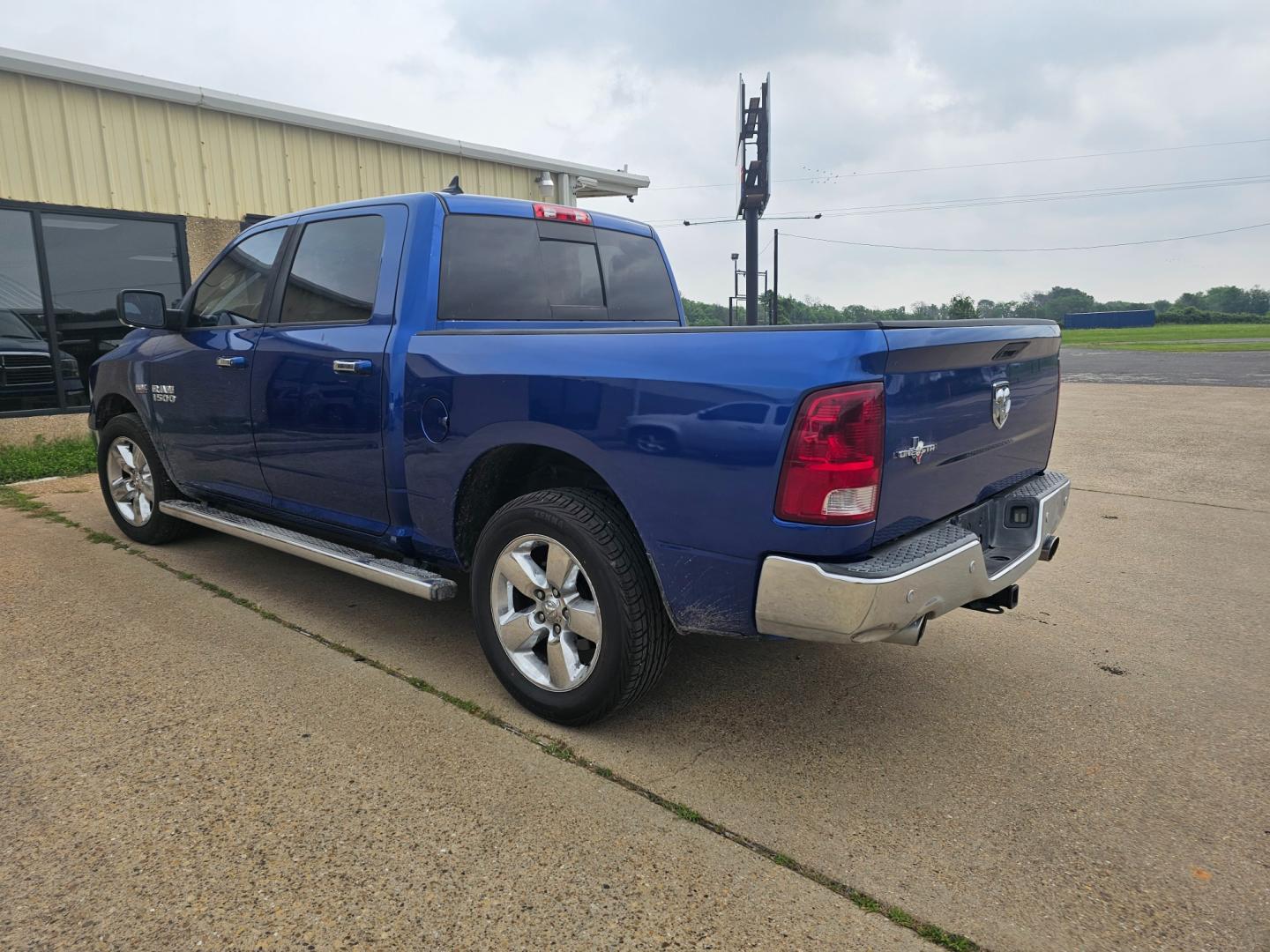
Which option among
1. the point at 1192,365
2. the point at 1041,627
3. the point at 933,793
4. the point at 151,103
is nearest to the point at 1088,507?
the point at 1041,627

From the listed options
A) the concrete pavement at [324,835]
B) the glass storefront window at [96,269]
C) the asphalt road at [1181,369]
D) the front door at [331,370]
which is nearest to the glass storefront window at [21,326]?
the glass storefront window at [96,269]

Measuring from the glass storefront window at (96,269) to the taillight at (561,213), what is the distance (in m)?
6.87

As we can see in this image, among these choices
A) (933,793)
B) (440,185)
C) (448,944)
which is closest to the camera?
(448,944)

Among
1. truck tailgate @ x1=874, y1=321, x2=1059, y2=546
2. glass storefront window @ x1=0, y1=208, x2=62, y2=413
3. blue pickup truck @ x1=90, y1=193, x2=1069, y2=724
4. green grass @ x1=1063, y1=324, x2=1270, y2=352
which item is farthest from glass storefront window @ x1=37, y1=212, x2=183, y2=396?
green grass @ x1=1063, y1=324, x2=1270, y2=352

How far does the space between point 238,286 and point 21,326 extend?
576cm

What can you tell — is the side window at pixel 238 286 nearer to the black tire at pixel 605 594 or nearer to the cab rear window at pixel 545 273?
the cab rear window at pixel 545 273

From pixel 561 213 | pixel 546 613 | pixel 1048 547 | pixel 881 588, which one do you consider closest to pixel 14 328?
pixel 561 213

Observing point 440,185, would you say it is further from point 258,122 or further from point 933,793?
point 933,793

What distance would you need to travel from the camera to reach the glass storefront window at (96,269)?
8.48 metres

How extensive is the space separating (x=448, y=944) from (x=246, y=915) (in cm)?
51

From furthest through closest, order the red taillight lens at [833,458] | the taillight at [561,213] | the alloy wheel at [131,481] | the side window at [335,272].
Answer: the alloy wheel at [131,481] < the taillight at [561,213] < the side window at [335,272] < the red taillight lens at [833,458]

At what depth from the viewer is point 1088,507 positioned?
6.51m

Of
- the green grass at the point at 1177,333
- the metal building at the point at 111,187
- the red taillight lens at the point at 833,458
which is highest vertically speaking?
the metal building at the point at 111,187

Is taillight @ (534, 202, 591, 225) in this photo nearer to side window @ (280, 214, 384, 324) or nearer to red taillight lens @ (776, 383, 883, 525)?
side window @ (280, 214, 384, 324)
